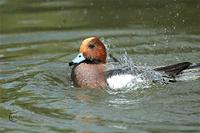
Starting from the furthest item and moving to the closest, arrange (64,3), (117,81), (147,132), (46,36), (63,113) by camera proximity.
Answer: (64,3)
(46,36)
(117,81)
(63,113)
(147,132)

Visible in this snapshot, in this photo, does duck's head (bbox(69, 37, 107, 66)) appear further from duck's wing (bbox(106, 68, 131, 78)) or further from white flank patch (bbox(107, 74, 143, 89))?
white flank patch (bbox(107, 74, 143, 89))

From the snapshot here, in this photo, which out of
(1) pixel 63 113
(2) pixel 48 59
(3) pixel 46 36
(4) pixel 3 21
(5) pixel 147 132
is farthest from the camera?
(4) pixel 3 21

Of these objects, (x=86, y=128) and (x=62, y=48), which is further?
(x=62, y=48)

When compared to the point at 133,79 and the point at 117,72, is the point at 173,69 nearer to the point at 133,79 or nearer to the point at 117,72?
the point at 133,79

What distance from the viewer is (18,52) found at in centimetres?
1163

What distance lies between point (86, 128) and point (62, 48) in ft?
13.2

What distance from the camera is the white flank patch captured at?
9.35m

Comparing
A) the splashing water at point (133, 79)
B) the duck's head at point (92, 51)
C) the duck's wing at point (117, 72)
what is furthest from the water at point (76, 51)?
the duck's head at point (92, 51)

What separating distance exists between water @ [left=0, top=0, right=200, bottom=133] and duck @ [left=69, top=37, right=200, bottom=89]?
14 cm

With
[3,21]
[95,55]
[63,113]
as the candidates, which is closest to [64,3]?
[3,21]

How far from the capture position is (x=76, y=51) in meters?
11.6

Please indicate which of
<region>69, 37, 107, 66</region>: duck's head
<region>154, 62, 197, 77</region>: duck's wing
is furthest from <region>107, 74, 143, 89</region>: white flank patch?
<region>69, 37, 107, 66</region>: duck's head

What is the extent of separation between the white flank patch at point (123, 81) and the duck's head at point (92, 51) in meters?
0.61

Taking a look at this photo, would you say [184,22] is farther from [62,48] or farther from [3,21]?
[3,21]
